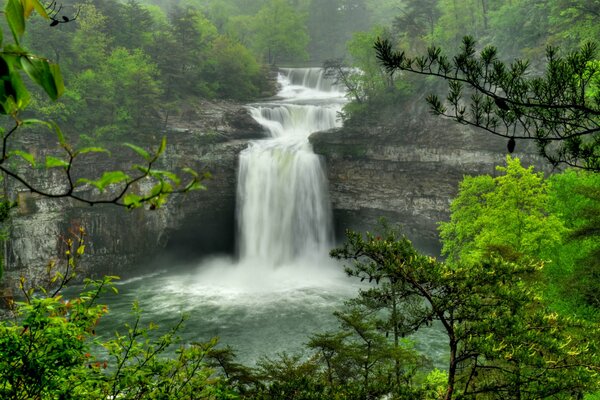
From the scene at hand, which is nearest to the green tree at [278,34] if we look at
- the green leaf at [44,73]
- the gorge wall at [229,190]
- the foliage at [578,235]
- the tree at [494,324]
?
the gorge wall at [229,190]

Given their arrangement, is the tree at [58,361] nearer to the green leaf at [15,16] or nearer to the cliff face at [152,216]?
the green leaf at [15,16]

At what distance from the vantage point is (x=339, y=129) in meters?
35.3

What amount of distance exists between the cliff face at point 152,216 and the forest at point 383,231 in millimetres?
1482

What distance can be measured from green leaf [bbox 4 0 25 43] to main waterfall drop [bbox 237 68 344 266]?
113ft

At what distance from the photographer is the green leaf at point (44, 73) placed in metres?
1.13

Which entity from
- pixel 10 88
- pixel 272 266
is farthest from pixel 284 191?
pixel 10 88

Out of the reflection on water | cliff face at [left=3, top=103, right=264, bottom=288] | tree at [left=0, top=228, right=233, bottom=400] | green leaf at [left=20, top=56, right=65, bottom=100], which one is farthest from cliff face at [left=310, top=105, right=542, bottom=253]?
green leaf at [left=20, top=56, right=65, bottom=100]

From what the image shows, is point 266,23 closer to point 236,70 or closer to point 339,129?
point 236,70

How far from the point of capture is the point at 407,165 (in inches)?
1348

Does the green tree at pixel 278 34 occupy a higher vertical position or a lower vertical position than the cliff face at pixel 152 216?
higher

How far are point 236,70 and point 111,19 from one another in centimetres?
1243

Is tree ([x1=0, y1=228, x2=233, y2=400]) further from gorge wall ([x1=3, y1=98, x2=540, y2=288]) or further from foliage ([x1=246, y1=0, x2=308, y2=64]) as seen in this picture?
foliage ([x1=246, y1=0, x2=308, y2=64])

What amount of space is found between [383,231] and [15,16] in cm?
2284

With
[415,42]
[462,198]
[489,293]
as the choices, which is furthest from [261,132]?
[489,293]
